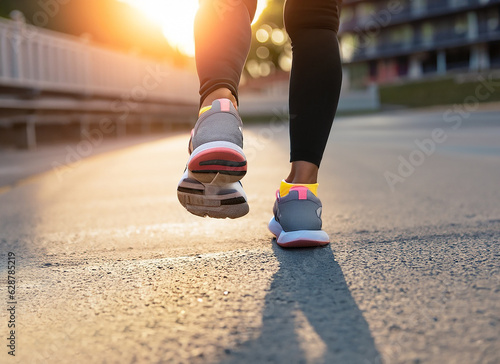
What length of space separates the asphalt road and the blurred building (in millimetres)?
36535

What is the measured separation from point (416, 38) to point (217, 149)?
4002 centimetres

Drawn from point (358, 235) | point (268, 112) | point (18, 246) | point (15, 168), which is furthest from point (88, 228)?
point (268, 112)

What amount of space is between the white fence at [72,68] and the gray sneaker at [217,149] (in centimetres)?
559

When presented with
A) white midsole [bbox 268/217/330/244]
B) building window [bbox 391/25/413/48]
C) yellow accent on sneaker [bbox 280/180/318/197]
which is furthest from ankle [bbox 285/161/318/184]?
building window [bbox 391/25/413/48]

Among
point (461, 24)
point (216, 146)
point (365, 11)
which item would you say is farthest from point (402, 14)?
point (216, 146)

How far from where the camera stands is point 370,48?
40.8 m

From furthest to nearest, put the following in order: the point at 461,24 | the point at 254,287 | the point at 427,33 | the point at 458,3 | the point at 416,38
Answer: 1. the point at 416,38
2. the point at 427,33
3. the point at 461,24
4. the point at 458,3
5. the point at 254,287

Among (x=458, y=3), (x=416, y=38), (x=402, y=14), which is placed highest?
(x=458, y=3)

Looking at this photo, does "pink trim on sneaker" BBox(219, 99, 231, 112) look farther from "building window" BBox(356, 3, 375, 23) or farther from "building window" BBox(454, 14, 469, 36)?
"building window" BBox(356, 3, 375, 23)

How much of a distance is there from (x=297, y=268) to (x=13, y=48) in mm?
6331

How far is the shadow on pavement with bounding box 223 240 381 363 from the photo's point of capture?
2.15 feet

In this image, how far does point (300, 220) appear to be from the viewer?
127 centimetres

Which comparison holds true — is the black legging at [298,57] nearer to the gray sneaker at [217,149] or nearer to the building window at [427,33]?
the gray sneaker at [217,149]

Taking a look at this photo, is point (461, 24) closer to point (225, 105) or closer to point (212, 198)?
point (225, 105)
